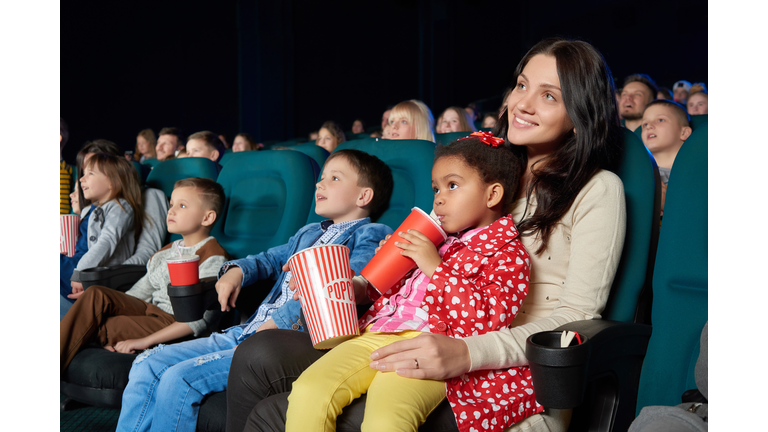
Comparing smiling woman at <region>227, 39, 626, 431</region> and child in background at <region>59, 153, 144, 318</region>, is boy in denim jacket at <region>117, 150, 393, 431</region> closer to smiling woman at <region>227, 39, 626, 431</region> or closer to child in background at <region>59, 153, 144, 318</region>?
smiling woman at <region>227, 39, 626, 431</region>

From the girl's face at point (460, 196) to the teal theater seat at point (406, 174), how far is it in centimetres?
38

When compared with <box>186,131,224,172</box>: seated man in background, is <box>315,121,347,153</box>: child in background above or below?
above

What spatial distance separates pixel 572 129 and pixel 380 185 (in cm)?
66

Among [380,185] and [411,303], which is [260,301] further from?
[411,303]

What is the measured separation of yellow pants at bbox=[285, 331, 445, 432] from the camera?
95cm

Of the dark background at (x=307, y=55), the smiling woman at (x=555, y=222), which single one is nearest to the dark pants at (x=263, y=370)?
the smiling woman at (x=555, y=222)

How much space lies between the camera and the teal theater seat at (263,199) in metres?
2.04

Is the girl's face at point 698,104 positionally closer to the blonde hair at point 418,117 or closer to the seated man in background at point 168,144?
the blonde hair at point 418,117

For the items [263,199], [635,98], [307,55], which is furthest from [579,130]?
[307,55]

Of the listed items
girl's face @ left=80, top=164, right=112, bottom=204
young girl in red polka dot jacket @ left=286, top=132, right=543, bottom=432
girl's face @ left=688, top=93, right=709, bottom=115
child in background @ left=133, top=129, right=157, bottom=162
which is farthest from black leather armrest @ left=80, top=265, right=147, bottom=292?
child in background @ left=133, top=129, right=157, bottom=162

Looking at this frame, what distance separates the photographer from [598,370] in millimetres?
976

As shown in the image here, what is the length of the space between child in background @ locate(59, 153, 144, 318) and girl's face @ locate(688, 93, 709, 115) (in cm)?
393

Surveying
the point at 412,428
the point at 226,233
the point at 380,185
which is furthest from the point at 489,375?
the point at 226,233

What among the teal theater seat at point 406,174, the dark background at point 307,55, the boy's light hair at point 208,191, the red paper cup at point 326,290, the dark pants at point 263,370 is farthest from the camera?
the dark background at point 307,55
